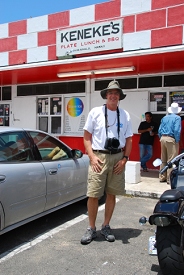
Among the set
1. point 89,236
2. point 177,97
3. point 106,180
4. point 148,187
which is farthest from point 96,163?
point 177,97

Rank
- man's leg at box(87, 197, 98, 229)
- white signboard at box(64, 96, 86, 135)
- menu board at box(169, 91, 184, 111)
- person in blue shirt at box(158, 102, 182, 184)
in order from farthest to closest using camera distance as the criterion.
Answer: white signboard at box(64, 96, 86, 135)
menu board at box(169, 91, 184, 111)
person in blue shirt at box(158, 102, 182, 184)
man's leg at box(87, 197, 98, 229)

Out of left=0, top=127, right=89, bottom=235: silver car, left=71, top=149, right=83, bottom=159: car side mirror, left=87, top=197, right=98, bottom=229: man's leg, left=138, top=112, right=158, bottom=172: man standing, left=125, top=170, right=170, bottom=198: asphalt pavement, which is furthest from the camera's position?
left=138, top=112, right=158, bottom=172: man standing

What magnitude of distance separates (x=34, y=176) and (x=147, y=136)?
4603 mm

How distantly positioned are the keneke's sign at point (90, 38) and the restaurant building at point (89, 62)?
26mm

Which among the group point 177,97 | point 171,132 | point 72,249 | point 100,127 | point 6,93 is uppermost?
point 6,93

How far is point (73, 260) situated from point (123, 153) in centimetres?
142

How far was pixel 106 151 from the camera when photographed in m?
3.62

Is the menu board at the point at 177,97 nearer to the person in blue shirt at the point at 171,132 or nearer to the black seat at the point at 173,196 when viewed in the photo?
the person in blue shirt at the point at 171,132

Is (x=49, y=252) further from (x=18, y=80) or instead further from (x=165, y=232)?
(x=18, y=80)

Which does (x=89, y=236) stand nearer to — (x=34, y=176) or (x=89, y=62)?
(x=34, y=176)

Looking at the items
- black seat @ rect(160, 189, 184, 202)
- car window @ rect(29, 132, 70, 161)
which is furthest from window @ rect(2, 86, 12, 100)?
black seat @ rect(160, 189, 184, 202)

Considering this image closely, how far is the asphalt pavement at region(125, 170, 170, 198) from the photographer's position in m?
5.98

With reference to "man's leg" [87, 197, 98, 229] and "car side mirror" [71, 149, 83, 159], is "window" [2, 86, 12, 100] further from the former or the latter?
"man's leg" [87, 197, 98, 229]

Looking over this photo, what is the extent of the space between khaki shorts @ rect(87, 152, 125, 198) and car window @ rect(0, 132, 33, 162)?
92 centimetres
